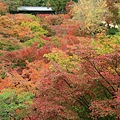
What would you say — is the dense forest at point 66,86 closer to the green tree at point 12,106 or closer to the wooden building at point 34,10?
the green tree at point 12,106

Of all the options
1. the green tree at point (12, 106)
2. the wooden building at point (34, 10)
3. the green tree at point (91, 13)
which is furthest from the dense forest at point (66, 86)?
the wooden building at point (34, 10)

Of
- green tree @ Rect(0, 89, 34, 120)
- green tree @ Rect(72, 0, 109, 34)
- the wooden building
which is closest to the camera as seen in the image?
green tree @ Rect(0, 89, 34, 120)

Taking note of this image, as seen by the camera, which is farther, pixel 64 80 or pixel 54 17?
pixel 54 17

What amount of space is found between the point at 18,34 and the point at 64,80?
571 inches

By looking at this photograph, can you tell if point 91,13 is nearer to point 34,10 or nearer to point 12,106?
point 12,106

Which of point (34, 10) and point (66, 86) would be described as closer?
point (66, 86)

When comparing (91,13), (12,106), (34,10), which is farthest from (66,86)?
(34,10)

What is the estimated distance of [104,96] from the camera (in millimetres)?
7695

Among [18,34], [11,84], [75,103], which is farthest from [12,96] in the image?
[18,34]

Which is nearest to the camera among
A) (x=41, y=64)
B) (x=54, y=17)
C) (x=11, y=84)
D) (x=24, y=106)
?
(x=24, y=106)

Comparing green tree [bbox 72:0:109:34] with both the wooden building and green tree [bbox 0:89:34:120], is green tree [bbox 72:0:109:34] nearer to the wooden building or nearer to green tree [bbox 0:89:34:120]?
green tree [bbox 0:89:34:120]

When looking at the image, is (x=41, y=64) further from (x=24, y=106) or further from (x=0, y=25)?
(x=0, y=25)

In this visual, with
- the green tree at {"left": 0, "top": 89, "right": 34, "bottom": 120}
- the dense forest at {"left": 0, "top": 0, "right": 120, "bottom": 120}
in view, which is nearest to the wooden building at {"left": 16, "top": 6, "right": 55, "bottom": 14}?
the dense forest at {"left": 0, "top": 0, "right": 120, "bottom": 120}

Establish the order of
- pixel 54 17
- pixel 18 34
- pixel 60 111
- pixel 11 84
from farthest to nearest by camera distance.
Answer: pixel 54 17 → pixel 18 34 → pixel 11 84 → pixel 60 111
